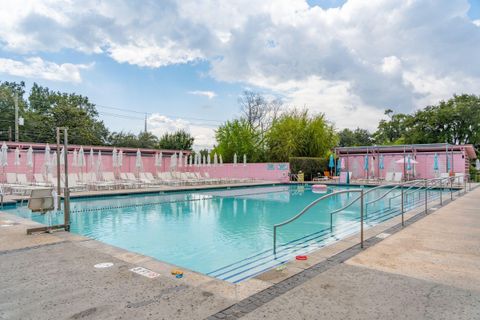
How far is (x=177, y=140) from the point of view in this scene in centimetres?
3691

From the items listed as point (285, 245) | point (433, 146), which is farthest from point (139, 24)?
point (433, 146)

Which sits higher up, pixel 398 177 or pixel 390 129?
pixel 390 129

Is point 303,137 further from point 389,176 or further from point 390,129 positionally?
point 390,129

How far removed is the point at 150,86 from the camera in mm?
24234

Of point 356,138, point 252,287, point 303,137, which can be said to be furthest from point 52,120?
point 356,138

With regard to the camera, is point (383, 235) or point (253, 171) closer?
point (383, 235)

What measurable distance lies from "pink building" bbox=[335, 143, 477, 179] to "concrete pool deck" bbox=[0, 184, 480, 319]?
710 inches

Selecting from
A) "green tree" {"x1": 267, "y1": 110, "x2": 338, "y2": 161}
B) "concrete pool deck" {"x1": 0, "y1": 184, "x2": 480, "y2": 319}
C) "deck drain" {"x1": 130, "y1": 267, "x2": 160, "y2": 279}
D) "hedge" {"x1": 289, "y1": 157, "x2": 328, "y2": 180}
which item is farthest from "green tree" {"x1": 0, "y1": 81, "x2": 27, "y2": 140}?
"deck drain" {"x1": 130, "y1": 267, "x2": 160, "y2": 279}

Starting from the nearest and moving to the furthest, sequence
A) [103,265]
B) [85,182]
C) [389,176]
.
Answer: [103,265], [85,182], [389,176]

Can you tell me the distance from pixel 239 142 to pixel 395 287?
25144mm

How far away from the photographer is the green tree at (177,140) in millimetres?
36719

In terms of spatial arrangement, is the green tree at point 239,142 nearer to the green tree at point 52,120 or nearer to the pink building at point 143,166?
the pink building at point 143,166

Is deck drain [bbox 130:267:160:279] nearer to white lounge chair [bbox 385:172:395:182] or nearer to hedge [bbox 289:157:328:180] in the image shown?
hedge [bbox 289:157:328:180]

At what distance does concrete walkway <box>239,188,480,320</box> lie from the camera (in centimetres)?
251
